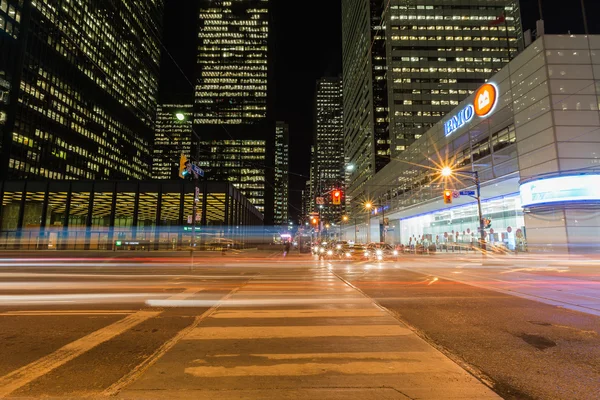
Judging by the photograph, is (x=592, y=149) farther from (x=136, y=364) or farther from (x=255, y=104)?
(x=255, y=104)

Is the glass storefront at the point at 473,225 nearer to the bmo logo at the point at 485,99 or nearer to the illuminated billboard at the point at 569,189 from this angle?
the illuminated billboard at the point at 569,189

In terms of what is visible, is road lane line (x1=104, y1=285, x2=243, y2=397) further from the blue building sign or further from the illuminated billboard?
the blue building sign

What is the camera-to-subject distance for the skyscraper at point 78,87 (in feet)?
242

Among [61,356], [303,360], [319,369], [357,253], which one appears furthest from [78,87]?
[319,369]

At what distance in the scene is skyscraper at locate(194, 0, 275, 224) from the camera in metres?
160

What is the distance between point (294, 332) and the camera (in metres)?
5.96

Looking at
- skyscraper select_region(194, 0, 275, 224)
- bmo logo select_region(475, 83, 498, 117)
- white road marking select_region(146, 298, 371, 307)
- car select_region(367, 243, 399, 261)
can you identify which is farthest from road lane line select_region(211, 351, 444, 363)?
skyscraper select_region(194, 0, 275, 224)

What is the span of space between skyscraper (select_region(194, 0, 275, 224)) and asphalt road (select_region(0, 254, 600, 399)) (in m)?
152

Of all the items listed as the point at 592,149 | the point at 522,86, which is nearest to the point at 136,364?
the point at 592,149

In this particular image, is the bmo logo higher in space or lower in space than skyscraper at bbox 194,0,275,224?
lower

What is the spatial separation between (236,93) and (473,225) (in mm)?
142586

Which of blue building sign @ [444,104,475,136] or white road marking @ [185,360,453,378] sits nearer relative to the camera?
white road marking @ [185,360,453,378]

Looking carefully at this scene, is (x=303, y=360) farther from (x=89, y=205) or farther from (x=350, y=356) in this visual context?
(x=89, y=205)

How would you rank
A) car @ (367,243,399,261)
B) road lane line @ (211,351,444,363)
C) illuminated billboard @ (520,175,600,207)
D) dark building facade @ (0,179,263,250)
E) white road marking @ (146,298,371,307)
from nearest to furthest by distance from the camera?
road lane line @ (211,351,444,363)
white road marking @ (146,298,371,307)
illuminated billboard @ (520,175,600,207)
car @ (367,243,399,261)
dark building facade @ (0,179,263,250)
